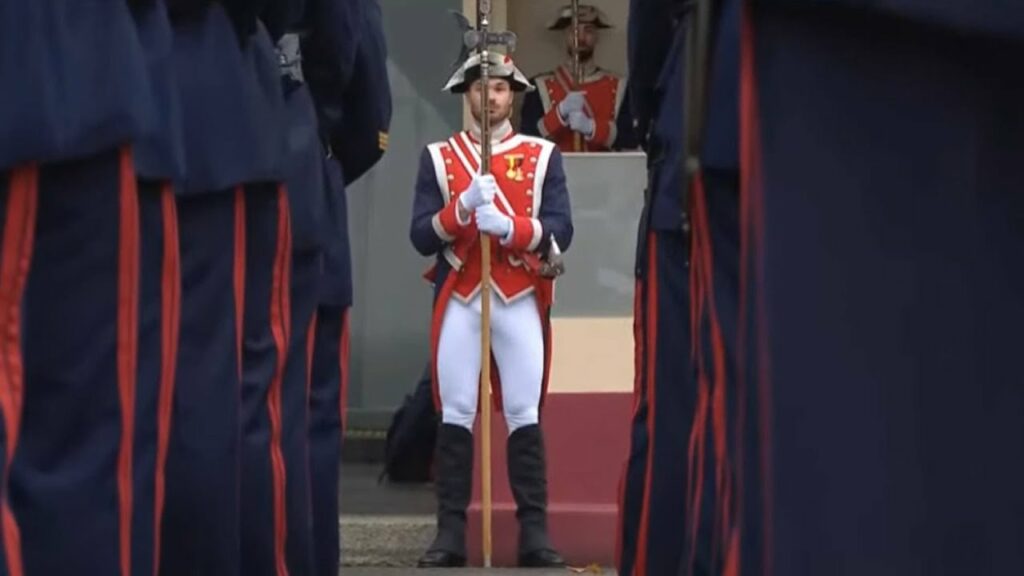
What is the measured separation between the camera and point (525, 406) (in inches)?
286

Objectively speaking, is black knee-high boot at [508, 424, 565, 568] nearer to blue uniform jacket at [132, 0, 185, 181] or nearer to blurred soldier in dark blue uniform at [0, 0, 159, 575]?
blue uniform jacket at [132, 0, 185, 181]

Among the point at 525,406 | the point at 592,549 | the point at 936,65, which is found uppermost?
the point at 936,65

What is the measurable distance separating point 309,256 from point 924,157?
260cm

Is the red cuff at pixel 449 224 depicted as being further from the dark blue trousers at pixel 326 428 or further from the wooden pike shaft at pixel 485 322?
the dark blue trousers at pixel 326 428

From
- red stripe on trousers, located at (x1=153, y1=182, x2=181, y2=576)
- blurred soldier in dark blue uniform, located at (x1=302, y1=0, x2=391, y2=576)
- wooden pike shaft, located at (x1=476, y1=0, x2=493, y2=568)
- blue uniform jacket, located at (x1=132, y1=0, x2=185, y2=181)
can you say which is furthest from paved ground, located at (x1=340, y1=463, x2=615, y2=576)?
blue uniform jacket, located at (x1=132, y1=0, x2=185, y2=181)

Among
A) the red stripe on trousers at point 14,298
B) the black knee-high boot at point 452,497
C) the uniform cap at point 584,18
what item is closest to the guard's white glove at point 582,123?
the uniform cap at point 584,18

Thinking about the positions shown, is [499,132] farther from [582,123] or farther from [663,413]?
[663,413]

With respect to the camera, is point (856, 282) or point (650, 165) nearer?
point (856, 282)

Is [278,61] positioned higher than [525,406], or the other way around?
[278,61]

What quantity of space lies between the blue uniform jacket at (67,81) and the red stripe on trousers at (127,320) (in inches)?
2.9

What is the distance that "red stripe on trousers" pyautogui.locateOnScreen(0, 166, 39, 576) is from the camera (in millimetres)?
2734

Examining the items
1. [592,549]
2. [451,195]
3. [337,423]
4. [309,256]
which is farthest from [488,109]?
[309,256]

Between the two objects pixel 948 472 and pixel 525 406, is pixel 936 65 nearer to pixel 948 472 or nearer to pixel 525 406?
pixel 948 472

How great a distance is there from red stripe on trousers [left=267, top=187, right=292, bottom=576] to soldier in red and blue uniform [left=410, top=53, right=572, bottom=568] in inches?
107
